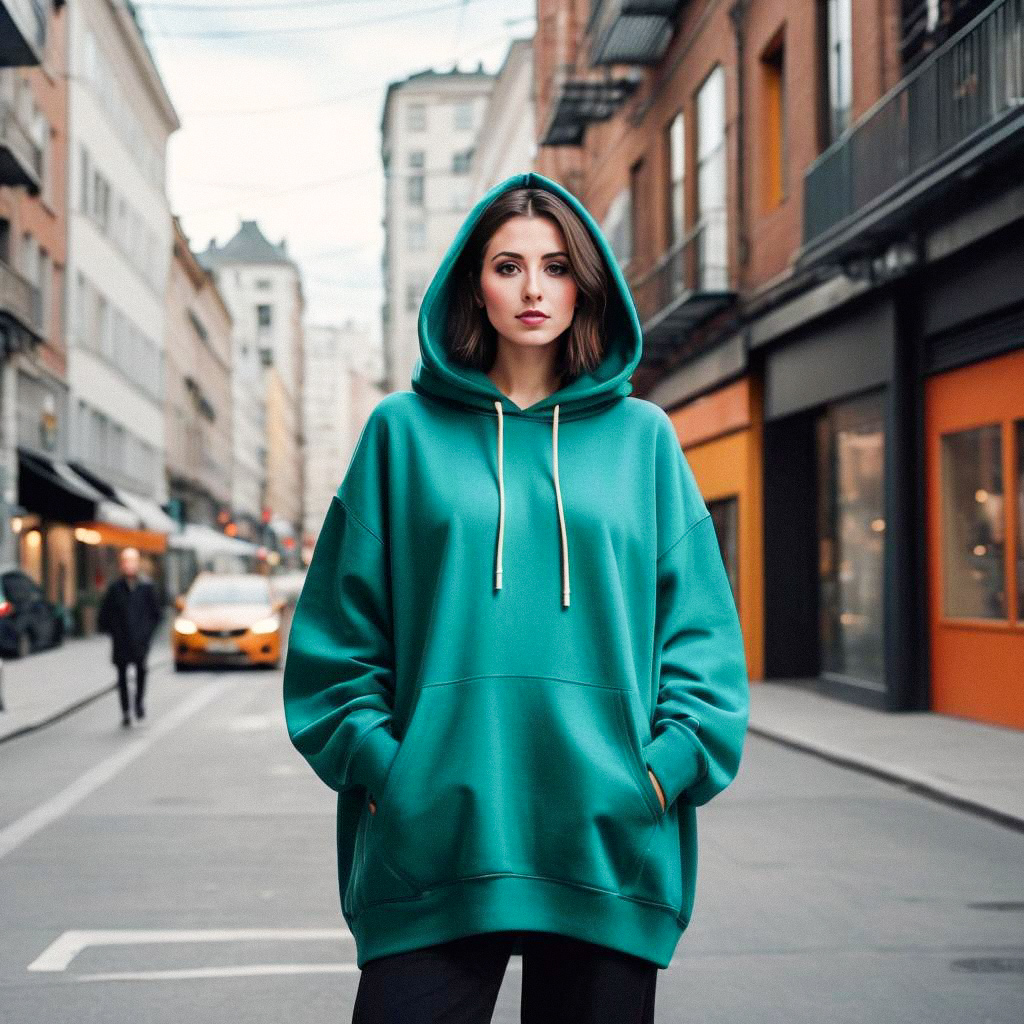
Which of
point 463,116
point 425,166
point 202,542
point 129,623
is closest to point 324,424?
point 425,166

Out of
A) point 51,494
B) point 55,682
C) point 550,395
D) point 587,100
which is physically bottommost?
point 55,682

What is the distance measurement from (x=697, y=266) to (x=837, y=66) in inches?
188

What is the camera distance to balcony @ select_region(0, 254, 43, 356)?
27.1 metres

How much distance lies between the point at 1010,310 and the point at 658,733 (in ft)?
39.4

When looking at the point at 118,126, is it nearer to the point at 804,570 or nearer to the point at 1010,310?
the point at 804,570

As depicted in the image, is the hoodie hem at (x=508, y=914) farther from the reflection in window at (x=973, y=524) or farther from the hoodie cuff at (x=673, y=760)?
the reflection in window at (x=973, y=524)

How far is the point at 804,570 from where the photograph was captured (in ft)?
65.8

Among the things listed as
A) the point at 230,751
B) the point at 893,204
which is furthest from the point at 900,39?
the point at 230,751

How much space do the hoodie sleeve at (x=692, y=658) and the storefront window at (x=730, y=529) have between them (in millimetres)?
18557

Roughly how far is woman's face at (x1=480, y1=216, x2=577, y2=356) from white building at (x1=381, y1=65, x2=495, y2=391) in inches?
4082

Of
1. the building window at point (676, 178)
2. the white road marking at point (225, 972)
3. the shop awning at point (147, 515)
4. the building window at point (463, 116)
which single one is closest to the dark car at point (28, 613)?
the shop awning at point (147, 515)

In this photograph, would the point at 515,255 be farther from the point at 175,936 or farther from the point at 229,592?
the point at 229,592

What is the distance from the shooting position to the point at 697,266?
21.6 metres

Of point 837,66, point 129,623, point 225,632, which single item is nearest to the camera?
point 129,623
